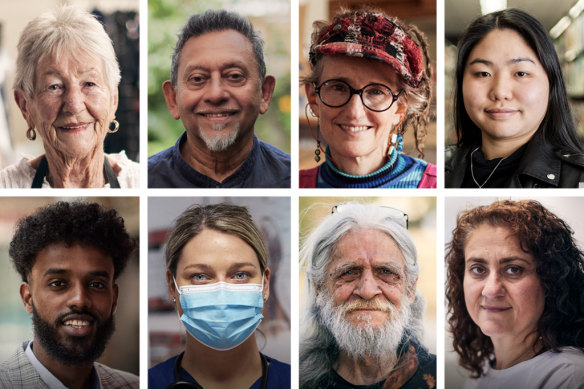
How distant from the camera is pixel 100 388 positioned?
124 inches

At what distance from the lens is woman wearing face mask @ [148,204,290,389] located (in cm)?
306

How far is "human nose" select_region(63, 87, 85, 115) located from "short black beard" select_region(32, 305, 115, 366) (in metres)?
0.93

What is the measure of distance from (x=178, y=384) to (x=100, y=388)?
373 millimetres

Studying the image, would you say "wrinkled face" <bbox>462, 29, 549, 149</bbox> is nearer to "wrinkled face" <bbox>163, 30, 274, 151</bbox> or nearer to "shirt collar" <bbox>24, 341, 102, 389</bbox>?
"wrinkled face" <bbox>163, 30, 274, 151</bbox>

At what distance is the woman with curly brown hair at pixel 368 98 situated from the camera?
3023 millimetres

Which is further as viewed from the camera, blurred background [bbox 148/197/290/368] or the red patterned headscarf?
blurred background [bbox 148/197/290/368]

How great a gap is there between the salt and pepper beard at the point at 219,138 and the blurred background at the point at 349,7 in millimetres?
308

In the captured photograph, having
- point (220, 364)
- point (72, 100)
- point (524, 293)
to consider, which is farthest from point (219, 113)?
point (524, 293)

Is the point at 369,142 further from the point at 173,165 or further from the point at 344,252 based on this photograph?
the point at 173,165

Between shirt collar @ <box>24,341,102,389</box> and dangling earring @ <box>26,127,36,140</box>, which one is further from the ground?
dangling earring @ <box>26,127,36,140</box>

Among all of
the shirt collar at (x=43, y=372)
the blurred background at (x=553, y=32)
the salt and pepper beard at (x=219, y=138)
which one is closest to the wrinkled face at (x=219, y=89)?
the salt and pepper beard at (x=219, y=138)

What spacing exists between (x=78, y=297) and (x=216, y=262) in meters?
0.65

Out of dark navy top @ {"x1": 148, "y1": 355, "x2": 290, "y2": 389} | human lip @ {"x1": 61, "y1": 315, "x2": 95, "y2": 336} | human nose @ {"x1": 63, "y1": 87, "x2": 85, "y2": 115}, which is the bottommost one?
dark navy top @ {"x1": 148, "y1": 355, "x2": 290, "y2": 389}

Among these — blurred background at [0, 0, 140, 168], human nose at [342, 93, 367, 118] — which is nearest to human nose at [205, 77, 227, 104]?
blurred background at [0, 0, 140, 168]
